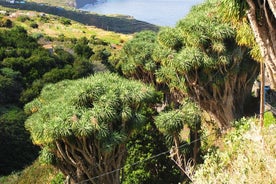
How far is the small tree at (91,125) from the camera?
16.1m

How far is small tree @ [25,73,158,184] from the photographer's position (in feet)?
52.9

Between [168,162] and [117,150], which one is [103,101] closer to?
[117,150]

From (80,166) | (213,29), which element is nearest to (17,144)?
(80,166)

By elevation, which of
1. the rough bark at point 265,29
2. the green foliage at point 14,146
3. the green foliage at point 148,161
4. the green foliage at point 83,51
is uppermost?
the rough bark at point 265,29

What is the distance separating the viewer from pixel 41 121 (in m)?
16.8

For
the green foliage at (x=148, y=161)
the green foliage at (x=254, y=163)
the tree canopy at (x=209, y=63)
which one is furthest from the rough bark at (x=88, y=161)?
the green foliage at (x=254, y=163)

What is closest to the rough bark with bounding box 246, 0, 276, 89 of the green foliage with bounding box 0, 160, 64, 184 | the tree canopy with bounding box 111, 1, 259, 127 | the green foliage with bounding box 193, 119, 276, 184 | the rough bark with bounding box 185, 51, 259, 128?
the green foliage with bounding box 193, 119, 276, 184

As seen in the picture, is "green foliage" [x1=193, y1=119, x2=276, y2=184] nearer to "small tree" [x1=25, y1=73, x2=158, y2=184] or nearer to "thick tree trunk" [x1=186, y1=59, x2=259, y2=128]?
"small tree" [x1=25, y1=73, x2=158, y2=184]

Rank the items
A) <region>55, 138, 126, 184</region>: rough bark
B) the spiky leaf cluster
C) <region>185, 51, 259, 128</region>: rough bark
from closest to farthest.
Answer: the spiky leaf cluster, <region>55, 138, 126, 184</region>: rough bark, <region>185, 51, 259, 128</region>: rough bark

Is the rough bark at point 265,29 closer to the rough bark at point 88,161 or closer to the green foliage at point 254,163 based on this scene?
the green foliage at point 254,163

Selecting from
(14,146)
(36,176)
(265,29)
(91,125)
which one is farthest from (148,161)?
(14,146)

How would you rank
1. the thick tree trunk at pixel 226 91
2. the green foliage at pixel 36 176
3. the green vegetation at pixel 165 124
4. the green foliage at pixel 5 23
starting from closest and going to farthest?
the green vegetation at pixel 165 124
the thick tree trunk at pixel 226 91
the green foliage at pixel 36 176
the green foliage at pixel 5 23

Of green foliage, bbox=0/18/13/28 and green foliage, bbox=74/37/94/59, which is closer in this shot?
green foliage, bbox=74/37/94/59

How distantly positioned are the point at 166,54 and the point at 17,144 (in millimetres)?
15746
